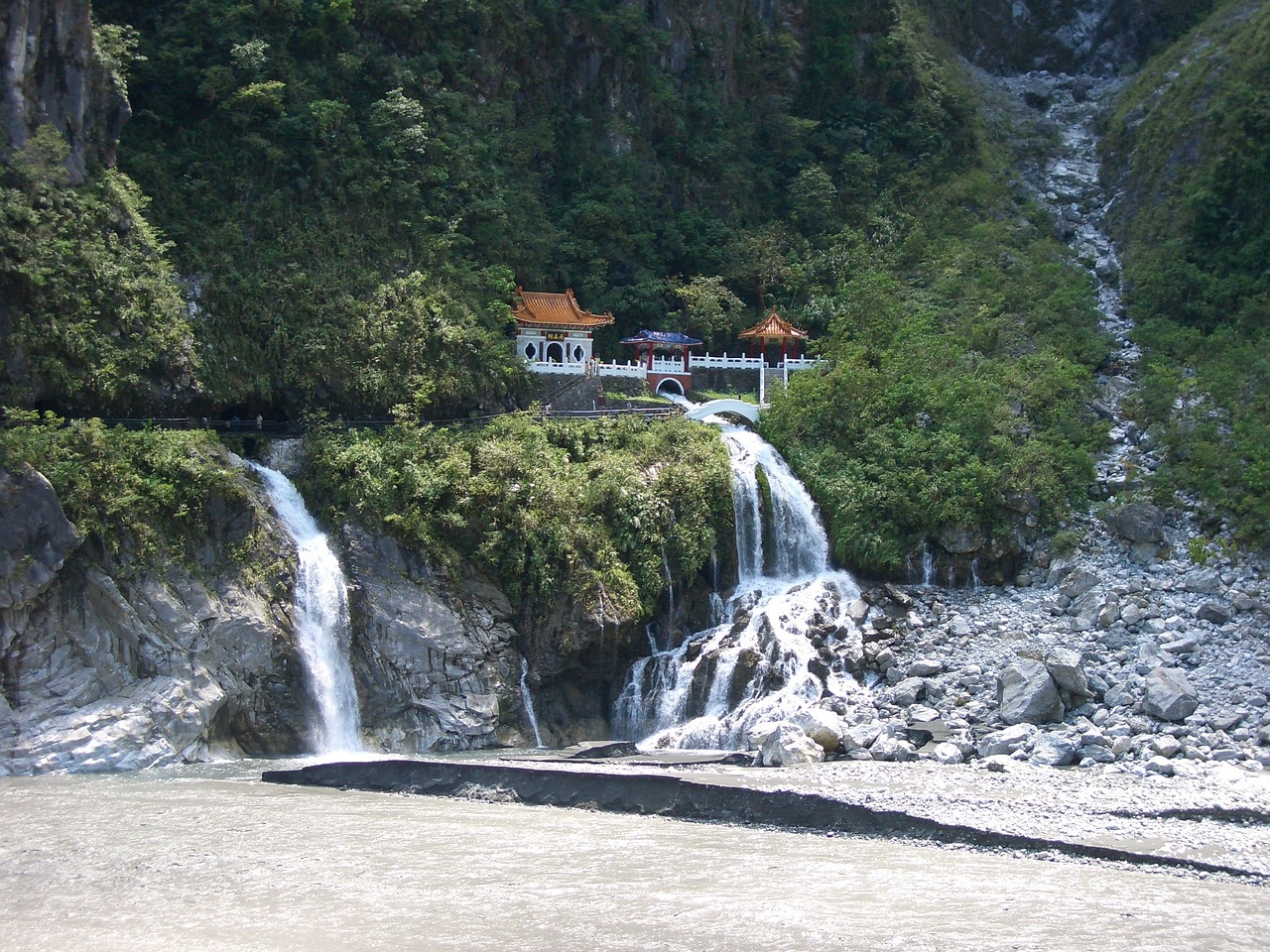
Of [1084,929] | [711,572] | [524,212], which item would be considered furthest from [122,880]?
[524,212]

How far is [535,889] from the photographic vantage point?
15906mm

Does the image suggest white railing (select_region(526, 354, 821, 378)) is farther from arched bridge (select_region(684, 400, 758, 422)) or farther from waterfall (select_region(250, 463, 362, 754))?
waterfall (select_region(250, 463, 362, 754))

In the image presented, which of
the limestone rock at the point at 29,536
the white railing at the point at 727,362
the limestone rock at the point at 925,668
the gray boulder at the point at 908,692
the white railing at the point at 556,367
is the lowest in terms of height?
the gray boulder at the point at 908,692

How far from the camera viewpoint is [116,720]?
2481cm

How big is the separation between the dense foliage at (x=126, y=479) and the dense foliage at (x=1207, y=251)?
24.0 m

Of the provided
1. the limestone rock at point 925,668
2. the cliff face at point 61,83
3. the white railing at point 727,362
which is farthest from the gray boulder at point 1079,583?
the cliff face at point 61,83

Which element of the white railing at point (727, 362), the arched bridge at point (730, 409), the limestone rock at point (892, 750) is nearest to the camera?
the limestone rock at point (892, 750)

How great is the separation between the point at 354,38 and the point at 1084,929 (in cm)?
3576

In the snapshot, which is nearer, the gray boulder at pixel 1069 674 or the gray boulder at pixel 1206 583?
the gray boulder at pixel 1069 674

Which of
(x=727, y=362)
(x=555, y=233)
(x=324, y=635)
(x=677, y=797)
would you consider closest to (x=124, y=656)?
(x=324, y=635)

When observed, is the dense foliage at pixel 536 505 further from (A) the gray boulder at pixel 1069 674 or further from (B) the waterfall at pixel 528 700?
(A) the gray boulder at pixel 1069 674

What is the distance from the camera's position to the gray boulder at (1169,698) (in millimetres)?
25672

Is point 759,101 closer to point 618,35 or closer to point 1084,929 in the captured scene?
point 618,35

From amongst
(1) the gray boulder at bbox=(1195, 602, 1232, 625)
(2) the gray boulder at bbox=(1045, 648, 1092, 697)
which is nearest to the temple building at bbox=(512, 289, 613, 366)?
(2) the gray boulder at bbox=(1045, 648, 1092, 697)
